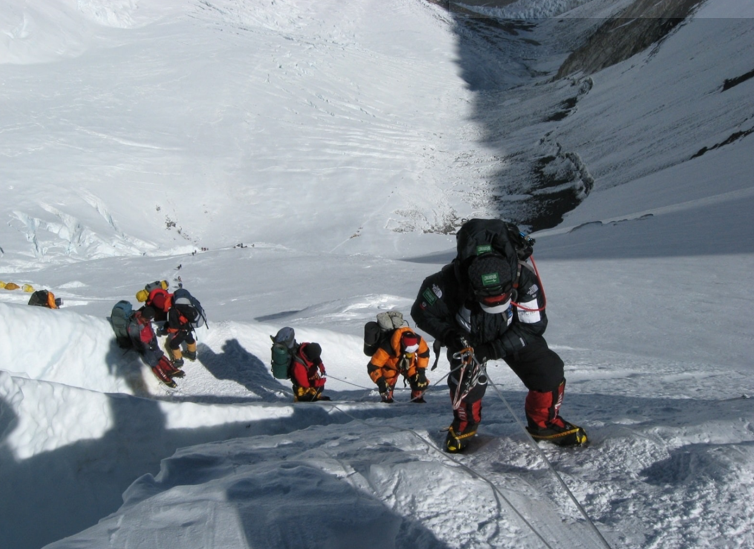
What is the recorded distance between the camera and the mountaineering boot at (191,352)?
5.93 metres

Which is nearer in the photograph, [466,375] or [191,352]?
[466,375]

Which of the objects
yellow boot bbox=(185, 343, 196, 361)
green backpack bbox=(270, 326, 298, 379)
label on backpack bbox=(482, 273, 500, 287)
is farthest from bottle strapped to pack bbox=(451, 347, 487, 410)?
yellow boot bbox=(185, 343, 196, 361)

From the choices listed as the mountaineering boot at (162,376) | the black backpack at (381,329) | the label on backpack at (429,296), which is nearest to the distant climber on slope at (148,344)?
the mountaineering boot at (162,376)

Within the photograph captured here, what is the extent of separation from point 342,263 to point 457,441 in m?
10.9

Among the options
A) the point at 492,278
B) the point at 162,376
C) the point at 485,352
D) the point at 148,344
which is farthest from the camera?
the point at 162,376

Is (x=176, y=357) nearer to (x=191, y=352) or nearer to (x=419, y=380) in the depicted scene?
(x=191, y=352)

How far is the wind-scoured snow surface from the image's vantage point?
2.34 meters

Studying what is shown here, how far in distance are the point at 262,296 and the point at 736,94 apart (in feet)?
67.6

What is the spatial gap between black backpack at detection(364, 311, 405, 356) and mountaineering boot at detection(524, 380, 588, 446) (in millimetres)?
2117

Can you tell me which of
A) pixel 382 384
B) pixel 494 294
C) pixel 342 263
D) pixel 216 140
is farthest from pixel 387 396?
pixel 216 140

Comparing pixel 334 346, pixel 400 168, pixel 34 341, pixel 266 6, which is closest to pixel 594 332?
pixel 334 346

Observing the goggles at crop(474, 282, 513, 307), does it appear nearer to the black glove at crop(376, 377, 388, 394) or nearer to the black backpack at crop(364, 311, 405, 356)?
the black backpack at crop(364, 311, 405, 356)

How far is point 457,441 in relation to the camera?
10.0ft

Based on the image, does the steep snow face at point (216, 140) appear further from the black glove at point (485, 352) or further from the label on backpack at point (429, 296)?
the black glove at point (485, 352)
